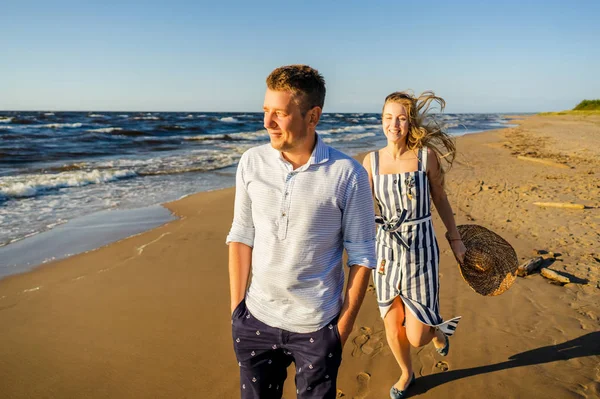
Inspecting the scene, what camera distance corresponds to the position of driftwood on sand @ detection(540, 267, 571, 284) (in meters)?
4.65

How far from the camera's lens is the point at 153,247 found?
592 cm

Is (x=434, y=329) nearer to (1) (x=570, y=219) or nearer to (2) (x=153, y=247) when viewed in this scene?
(2) (x=153, y=247)

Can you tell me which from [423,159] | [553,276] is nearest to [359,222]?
[423,159]

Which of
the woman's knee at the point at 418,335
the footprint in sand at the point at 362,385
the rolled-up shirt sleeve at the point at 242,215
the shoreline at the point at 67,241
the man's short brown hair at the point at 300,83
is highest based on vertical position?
the man's short brown hair at the point at 300,83

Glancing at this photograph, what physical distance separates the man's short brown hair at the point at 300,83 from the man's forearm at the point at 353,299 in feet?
2.38

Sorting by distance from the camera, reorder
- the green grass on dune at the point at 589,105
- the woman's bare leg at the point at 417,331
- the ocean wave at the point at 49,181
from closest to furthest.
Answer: the woman's bare leg at the point at 417,331 → the ocean wave at the point at 49,181 → the green grass on dune at the point at 589,105

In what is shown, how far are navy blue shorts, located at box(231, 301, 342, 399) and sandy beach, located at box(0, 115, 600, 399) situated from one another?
51.3 inches

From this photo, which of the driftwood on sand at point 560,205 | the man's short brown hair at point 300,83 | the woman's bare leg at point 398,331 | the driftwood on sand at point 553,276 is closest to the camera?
the man's short brown hair at point 300,83

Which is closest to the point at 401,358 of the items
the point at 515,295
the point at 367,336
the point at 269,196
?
the point at 367,336

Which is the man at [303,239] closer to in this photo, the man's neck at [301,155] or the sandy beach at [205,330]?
the man's neck at [301,155]

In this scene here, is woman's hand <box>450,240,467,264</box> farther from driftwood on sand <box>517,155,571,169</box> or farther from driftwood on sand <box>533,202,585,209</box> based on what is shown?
driftwood on sand <box>517,155,571,169</box>

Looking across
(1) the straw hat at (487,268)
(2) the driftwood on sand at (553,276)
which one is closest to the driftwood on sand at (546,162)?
(2) the driftwood on sand at (553,276)

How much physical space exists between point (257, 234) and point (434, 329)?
1614mm

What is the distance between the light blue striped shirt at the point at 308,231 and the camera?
5.66 feet
